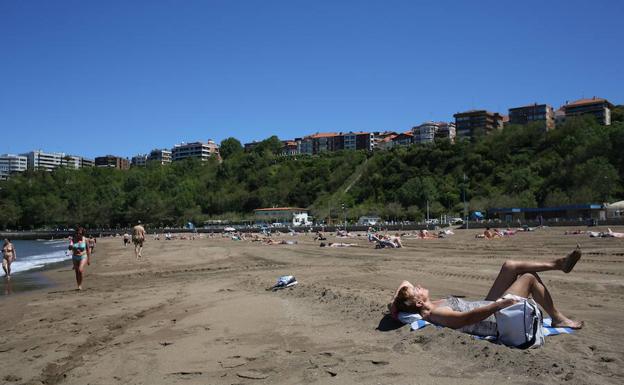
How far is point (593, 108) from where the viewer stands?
Answer: 13662cm

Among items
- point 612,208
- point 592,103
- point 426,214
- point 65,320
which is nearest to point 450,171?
point 426,214

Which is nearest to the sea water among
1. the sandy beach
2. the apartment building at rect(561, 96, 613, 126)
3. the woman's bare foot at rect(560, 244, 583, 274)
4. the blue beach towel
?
the sandy beach

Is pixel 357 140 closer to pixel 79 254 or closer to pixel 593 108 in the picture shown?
pixel 593 108

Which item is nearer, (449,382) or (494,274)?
(449,382)

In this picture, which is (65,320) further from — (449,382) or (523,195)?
(523,195)

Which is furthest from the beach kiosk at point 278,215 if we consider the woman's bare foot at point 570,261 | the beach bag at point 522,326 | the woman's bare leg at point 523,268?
the beach bag at point 522,326

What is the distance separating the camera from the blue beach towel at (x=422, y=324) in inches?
196

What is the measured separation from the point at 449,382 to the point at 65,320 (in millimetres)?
6719

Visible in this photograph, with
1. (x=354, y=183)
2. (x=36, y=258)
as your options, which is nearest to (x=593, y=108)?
(x=354, y=183)

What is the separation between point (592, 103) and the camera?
13838cm

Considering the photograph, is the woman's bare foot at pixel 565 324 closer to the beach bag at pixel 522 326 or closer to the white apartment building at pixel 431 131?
the beach bag at pixel 522 326

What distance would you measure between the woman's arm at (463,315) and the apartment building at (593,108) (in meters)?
138

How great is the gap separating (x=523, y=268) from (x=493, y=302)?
704mm

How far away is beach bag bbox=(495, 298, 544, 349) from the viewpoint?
4473 mm
